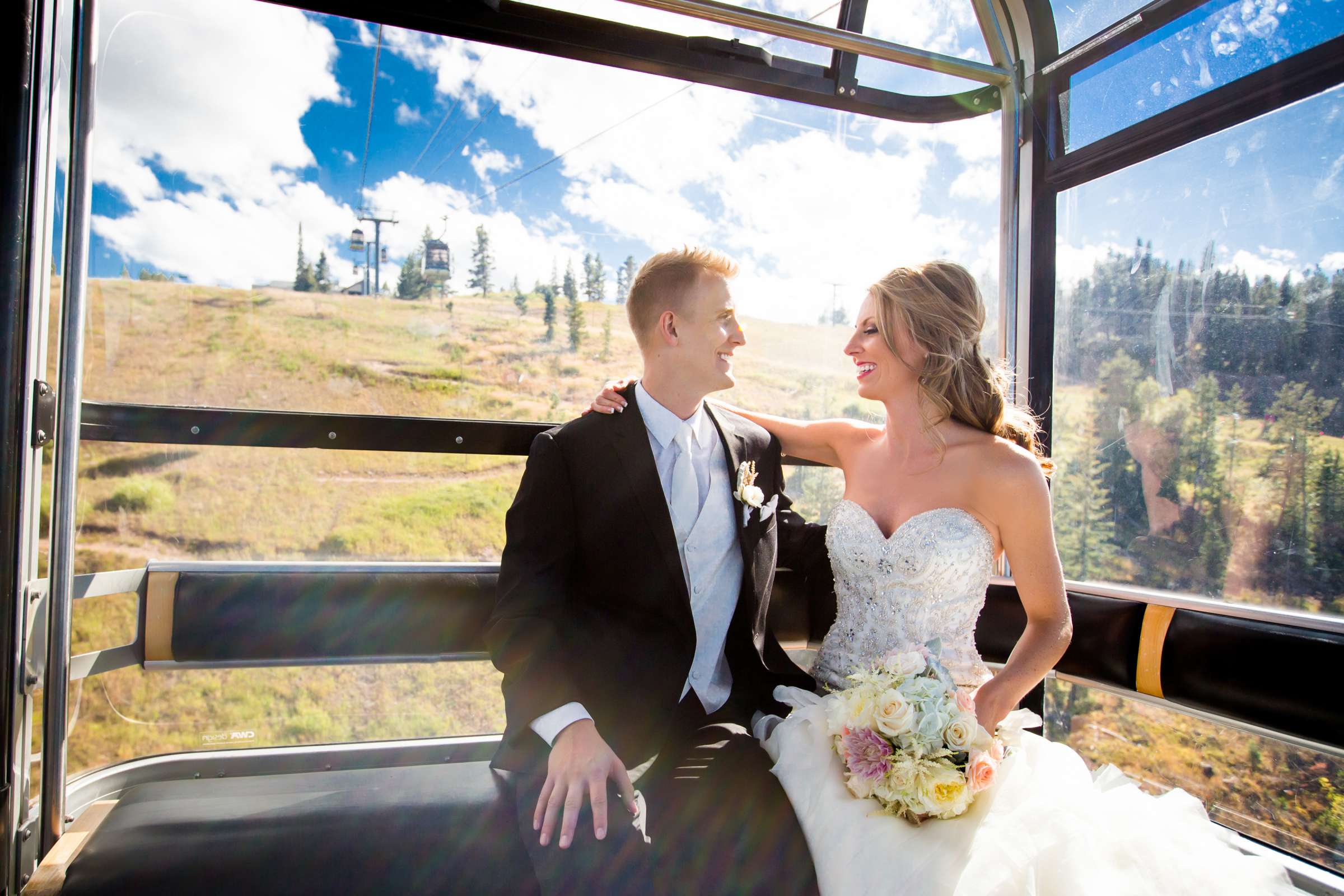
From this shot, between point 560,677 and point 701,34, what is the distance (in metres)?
2.02

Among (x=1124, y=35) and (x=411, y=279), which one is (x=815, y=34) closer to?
(x=1124, y=35)

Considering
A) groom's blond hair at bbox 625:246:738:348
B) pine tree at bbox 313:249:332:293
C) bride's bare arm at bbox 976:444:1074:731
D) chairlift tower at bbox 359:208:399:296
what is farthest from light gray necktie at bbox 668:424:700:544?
pine tree at bbox 313:249:332:293

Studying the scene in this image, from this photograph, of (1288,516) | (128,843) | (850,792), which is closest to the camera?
(850,792)

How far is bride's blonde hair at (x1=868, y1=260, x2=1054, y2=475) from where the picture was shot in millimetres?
2219

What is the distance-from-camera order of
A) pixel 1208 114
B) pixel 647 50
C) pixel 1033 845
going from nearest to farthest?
1. pixel 1033 845
2. pixel 1208 114
3. pixel 647 50

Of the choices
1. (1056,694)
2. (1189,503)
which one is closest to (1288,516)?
(1189,503)

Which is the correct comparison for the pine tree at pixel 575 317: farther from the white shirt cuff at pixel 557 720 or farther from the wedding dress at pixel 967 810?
the white shirt cuff at pixel 557 720

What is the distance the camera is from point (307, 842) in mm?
1914

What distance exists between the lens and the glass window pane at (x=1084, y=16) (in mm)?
2557

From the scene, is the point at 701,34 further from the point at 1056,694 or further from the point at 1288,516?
the point at 1056,694

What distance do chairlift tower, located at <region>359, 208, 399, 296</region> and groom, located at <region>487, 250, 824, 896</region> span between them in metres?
0.91

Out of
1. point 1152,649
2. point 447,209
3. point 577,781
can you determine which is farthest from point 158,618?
point 1152,649

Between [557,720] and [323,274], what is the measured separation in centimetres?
166

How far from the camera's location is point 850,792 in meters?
1.72
